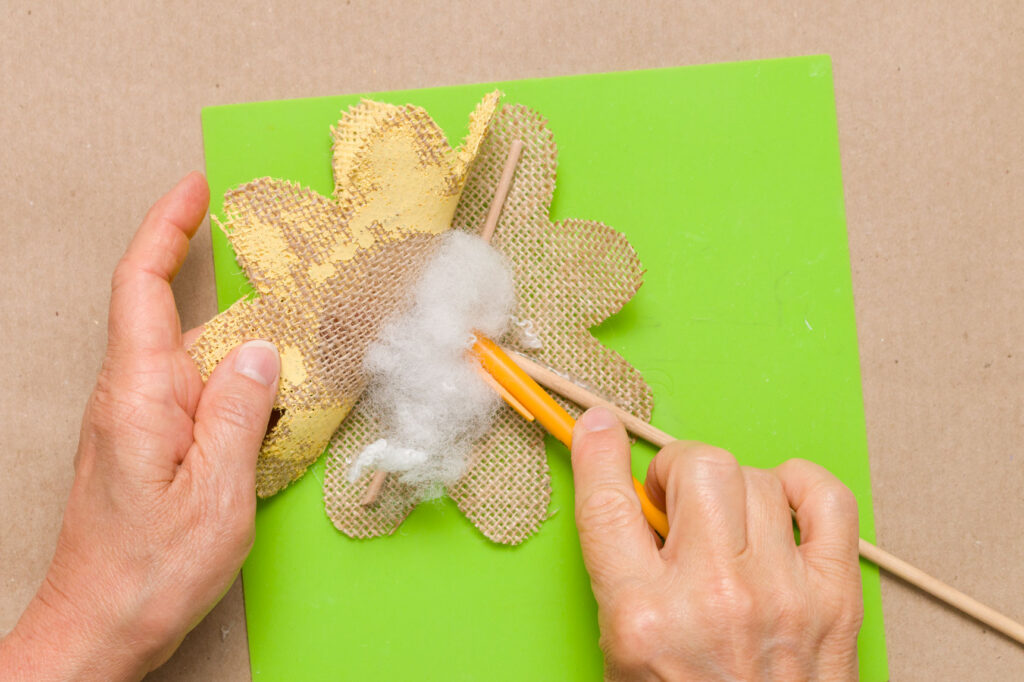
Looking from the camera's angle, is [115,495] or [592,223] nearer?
[115,495]

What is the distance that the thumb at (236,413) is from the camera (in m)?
0.77

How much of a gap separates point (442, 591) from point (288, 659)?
213mm

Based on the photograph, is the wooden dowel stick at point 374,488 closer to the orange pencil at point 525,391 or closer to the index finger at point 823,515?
the orange pencil at point 525,391

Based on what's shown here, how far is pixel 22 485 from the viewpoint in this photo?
93 cm

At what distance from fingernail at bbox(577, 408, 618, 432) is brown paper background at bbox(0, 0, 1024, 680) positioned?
0.39 metres

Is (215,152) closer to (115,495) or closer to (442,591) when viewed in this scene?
(115,495)

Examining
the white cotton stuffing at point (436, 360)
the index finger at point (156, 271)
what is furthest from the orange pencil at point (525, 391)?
the index finger at point (156, 271)

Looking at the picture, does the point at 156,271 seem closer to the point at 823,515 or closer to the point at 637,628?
the point at 637,628

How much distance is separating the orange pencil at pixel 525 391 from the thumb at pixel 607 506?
25 mm

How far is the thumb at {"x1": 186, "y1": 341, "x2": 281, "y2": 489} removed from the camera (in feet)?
2.54

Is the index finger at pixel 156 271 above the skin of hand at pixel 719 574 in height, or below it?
above

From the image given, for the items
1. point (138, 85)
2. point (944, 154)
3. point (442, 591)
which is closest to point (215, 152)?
point (138, 85)

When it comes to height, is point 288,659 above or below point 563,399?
below

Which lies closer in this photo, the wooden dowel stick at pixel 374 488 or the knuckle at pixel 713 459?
the knuckle at pixel 713 459
